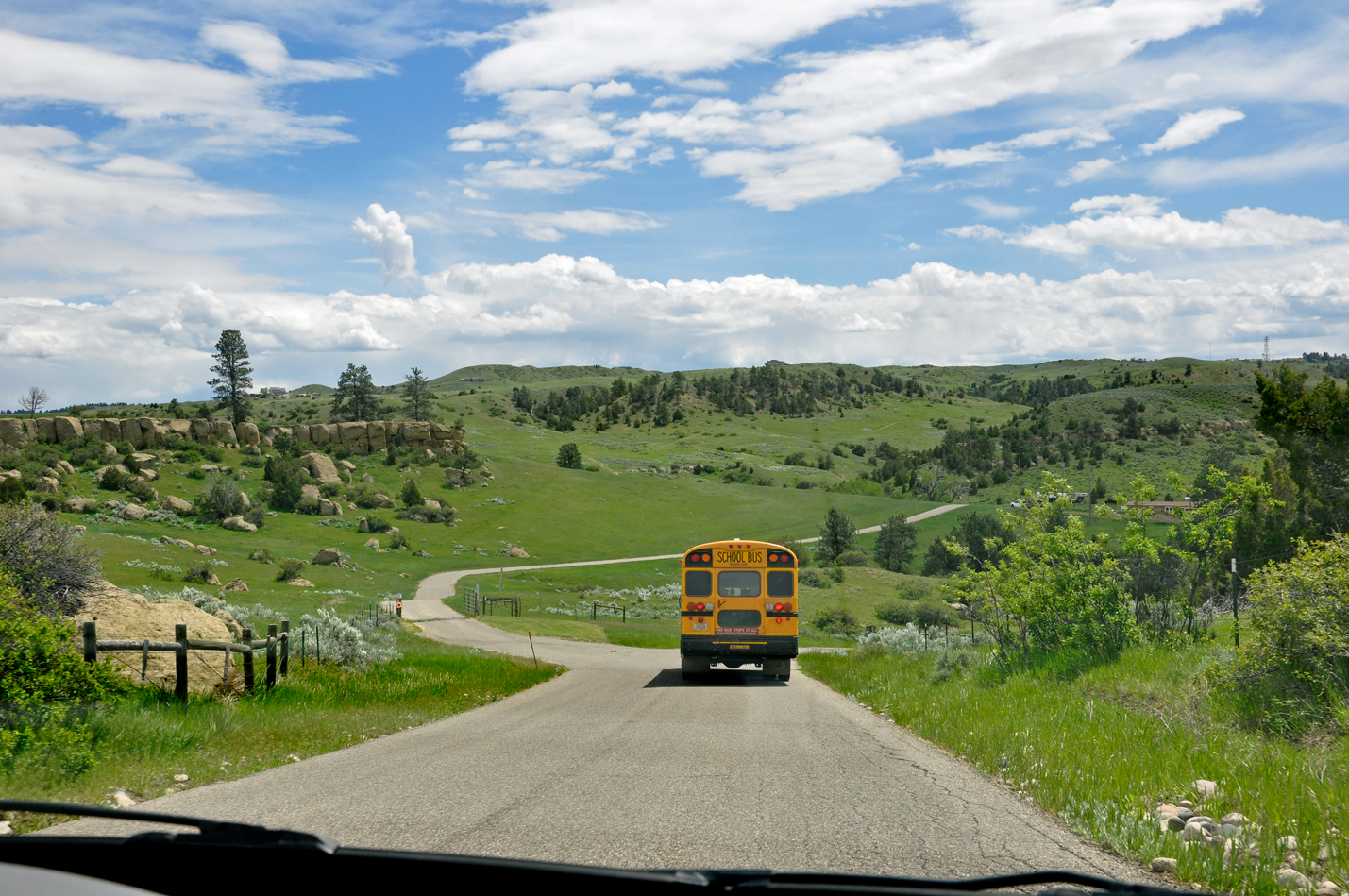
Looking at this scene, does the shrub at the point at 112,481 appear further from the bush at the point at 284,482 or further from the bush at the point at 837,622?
the bush at the point at 837,622

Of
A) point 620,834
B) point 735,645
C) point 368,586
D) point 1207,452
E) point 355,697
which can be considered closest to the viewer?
point 620,834

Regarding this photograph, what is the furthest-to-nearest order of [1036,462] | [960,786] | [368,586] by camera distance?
[1036,462], [368,586], [960,786]

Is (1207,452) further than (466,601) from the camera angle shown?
Yes

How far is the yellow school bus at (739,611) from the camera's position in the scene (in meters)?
20.8

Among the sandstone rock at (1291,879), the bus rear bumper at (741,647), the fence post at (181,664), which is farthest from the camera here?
the bus rear bumper at (741,647)

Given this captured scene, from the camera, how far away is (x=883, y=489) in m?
127

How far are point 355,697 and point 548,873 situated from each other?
1253 cm

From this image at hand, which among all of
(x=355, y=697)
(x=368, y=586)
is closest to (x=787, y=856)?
(x=355, y=697)

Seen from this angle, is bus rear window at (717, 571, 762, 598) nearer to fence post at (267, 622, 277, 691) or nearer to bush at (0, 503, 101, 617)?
fence post at (267, 622, 277, 691)

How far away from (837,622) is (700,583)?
30449 mm

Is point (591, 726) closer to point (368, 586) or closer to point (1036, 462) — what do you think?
point (368, 586)

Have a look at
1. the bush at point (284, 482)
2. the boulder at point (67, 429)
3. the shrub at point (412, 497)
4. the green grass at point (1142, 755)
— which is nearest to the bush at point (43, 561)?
the green grass at point (1142, 755)

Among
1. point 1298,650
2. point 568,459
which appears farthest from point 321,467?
point 1298,650

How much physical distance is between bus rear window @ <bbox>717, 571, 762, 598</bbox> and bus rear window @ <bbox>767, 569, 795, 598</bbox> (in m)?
0.28
